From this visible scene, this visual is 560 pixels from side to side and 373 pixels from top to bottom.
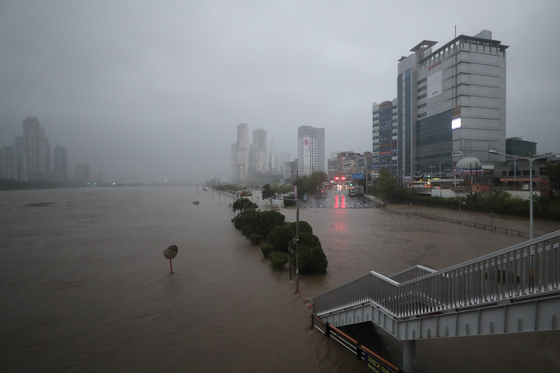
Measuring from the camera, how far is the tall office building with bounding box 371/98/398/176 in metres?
92.1

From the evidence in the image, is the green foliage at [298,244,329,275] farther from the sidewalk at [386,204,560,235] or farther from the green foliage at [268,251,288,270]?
the sidewalk at [386,204,560,235]

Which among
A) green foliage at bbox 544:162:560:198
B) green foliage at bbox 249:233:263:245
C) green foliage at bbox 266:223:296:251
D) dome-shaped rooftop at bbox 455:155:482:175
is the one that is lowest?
green foliage at bbox 249:233:263:245

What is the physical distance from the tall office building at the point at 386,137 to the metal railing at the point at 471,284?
89664 millimetres

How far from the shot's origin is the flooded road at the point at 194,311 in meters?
7.17

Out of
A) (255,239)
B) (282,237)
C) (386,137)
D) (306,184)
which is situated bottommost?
(255,239)

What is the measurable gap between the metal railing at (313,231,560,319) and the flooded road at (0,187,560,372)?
74.7 inches

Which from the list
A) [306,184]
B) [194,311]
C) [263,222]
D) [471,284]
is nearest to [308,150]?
[306,184]

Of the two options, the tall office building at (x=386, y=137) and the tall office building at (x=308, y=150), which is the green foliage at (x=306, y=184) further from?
the tall office building at (x=308, y=150)

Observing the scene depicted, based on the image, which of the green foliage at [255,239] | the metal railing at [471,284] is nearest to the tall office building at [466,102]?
the green foliage at [255,239]

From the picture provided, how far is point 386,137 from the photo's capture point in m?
94.8

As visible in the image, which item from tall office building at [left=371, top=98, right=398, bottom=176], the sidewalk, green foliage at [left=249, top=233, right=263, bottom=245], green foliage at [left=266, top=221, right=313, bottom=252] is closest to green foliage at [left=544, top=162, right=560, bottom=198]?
the sidewalk

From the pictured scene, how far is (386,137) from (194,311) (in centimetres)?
9567

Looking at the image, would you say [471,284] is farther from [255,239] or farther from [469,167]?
[469,167]

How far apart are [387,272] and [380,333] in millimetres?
6719
